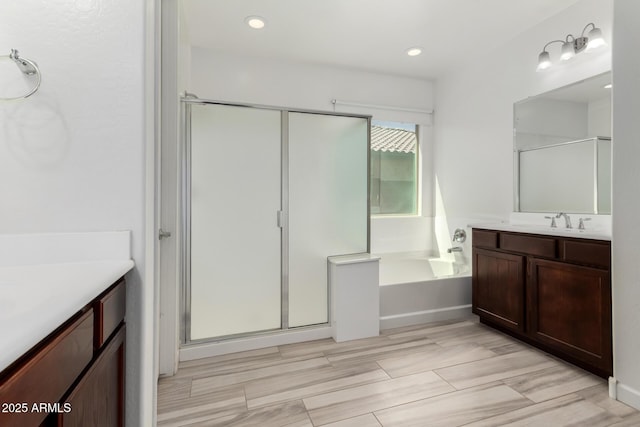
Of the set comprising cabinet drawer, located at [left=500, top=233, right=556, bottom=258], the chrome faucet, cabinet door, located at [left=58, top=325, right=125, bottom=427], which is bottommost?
cabinet door, located at [left=58, top=325, right=125, bottom=427]

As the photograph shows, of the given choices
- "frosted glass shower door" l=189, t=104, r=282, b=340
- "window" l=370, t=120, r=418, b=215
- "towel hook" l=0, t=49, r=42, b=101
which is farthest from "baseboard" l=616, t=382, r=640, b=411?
"towel hook" l=0, t=49, r=42, b=101

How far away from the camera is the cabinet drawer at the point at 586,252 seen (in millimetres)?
1701

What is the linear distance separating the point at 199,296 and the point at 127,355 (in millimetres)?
1117

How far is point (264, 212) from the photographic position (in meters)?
2.26

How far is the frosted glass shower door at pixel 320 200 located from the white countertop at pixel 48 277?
1.46 m

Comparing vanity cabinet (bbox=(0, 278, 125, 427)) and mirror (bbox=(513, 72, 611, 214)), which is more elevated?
mirror (bbox=(513, 72, 611, 214))

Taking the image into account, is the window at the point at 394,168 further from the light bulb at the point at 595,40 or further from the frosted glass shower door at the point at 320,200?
the light bulb at the point at 595,40

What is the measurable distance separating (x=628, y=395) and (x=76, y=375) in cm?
238

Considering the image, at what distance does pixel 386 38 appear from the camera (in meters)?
2.84

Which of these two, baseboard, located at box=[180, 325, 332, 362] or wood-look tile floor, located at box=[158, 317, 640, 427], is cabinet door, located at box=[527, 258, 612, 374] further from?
baseboard, located at box=[180, 325, 332, 362]

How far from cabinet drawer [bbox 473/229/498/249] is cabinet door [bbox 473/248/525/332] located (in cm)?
5

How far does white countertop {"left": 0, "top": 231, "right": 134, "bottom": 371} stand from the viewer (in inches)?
18.7

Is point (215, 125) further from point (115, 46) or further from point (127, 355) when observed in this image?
point (127, 355)

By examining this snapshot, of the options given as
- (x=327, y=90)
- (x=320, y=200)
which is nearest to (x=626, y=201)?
(x=320, y=200)
